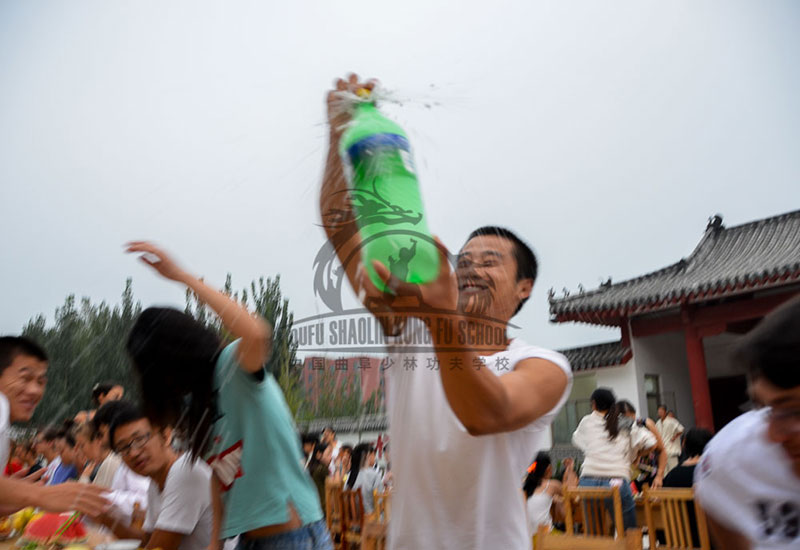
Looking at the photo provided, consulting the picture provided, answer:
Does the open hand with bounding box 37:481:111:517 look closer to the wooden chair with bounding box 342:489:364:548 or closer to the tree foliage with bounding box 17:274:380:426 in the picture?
the tree foliage with bounding box 17:274:380:426

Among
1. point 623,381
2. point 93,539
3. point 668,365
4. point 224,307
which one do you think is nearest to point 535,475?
point 93,539

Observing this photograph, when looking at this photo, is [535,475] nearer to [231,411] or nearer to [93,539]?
[93,539]

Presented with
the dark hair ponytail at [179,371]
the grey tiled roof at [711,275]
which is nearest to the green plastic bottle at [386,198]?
the dark hair ponytail at [179,371]

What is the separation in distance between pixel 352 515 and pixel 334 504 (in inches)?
10.2

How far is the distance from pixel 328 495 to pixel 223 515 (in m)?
3.32

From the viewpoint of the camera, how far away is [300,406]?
1.36m

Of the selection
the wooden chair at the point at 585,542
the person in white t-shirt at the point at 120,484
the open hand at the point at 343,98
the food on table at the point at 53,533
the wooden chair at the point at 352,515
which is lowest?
the wooden chair at the point at 352,515

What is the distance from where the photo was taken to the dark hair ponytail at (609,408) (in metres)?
3.91

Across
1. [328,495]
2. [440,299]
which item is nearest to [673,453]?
[328,495]

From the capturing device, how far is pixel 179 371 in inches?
51.2

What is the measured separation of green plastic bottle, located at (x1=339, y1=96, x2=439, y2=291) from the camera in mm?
812

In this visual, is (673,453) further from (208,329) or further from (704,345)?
(208,329)

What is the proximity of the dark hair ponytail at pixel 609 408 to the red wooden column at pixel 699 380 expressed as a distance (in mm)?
4652

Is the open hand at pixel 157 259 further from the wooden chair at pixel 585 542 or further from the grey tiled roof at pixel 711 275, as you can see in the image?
the grey tiled roof at pixel 711 275
